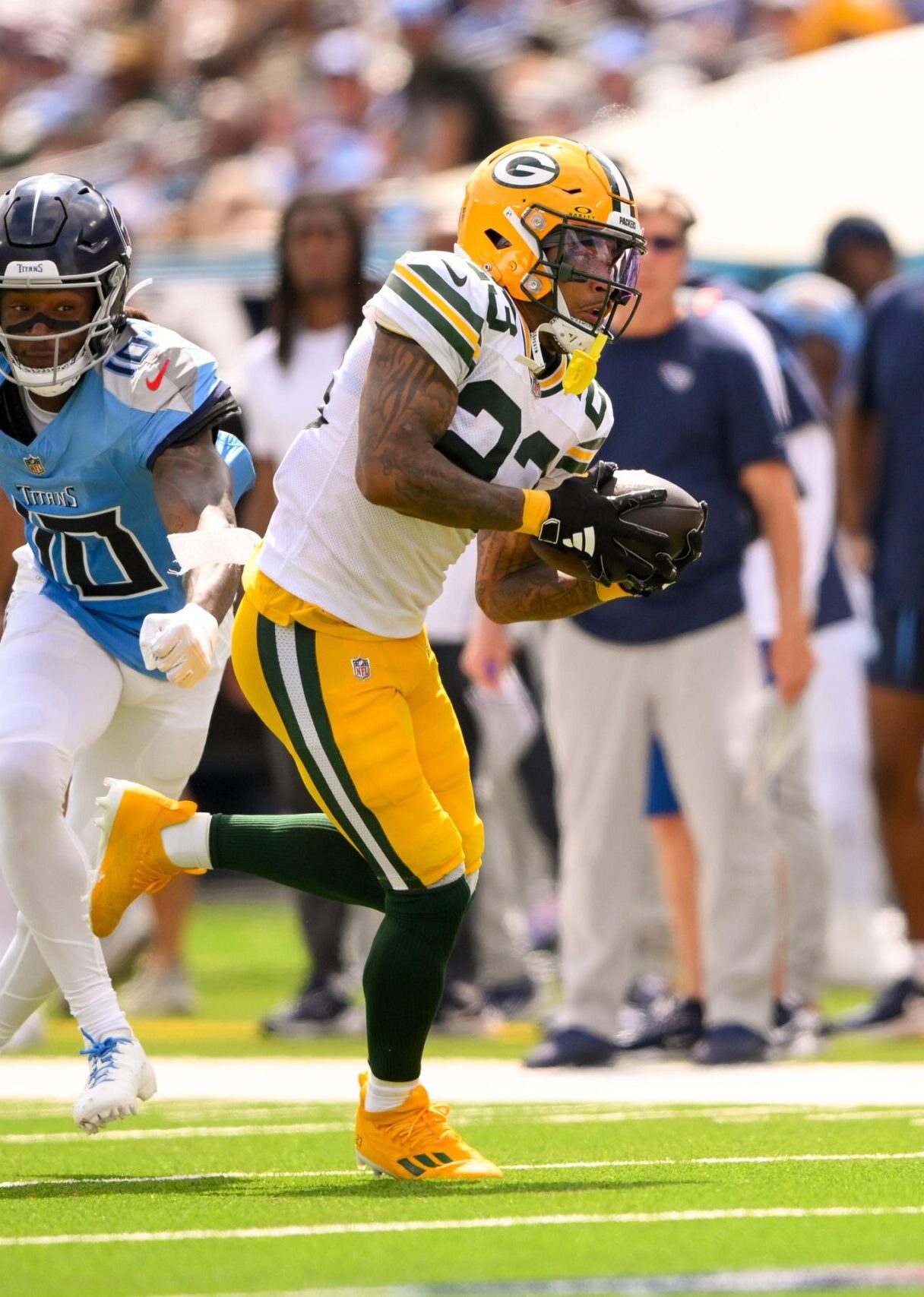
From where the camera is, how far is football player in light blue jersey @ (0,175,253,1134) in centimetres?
484

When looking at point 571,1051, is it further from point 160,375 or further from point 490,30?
point 490,30

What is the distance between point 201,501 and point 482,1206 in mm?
1535

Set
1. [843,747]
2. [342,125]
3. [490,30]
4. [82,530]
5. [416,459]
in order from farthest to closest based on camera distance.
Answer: [490,30], [342,125], [843,747], [82,530], [416,459]

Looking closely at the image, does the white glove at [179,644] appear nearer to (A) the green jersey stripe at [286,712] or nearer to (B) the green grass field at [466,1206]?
(A) the green jersey stripe at [286,712]

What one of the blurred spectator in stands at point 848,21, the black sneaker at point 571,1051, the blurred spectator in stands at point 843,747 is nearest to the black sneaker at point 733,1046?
the black sneaker at point 571,1051

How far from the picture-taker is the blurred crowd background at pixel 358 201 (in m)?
7.95

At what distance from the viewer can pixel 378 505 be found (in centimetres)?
448

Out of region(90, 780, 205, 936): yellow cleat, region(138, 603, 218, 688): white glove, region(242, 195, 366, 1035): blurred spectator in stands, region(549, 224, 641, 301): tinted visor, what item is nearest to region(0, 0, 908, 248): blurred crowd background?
region(242, 195, 366, 1035): blurred spectator in stands

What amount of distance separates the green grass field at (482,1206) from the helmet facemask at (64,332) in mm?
1584

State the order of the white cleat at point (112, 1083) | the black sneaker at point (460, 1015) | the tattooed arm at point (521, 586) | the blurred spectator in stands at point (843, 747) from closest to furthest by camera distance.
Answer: the white cleat at point (112, 1083), the tattooed arm at point (521, 586), the black sneaker at point (460, 1015), the blurred spectator in stands at point (843, 747)

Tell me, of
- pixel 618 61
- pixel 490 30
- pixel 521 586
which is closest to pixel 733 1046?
pixel 521 586

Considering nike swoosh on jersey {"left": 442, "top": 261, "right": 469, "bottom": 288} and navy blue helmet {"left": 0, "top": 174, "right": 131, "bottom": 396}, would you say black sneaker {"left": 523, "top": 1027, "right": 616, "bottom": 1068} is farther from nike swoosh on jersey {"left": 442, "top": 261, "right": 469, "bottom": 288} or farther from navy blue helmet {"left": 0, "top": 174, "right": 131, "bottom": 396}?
nike swoosh on jersey {"left": 442, "top": 261, "right": 469, "bottom": 288}

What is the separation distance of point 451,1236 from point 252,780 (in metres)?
9.85

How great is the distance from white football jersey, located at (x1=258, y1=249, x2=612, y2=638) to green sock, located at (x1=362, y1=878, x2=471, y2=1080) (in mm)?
515
